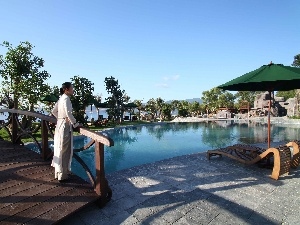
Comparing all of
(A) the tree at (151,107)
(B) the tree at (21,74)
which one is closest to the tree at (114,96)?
(A) the tree at (151,107)

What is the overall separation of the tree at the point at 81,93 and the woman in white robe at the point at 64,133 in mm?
16180

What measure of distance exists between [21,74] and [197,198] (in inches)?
678

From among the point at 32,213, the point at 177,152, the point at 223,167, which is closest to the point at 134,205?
the point at 32,213

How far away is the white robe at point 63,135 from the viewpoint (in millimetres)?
Answer: 3682

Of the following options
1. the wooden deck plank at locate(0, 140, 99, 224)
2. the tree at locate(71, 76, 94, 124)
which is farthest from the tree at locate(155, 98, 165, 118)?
the wooden deck plank at locate(0, 140, 99, 224)

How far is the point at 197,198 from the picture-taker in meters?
3.95

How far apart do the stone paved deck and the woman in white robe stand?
0.86 metres

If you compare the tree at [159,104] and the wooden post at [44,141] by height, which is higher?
the tree at [159,104]

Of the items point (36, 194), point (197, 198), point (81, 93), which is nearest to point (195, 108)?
point (81, 93)

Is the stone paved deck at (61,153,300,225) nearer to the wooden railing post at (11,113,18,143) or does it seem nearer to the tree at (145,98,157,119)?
the wooden railing post at (11,113,18,143)

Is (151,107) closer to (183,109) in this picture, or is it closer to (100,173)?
(183,109)

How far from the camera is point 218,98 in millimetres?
52656

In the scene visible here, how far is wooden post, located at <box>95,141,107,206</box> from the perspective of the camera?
349cm

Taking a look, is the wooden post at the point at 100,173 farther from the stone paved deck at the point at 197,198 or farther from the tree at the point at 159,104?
the tree at the point at 159,104
